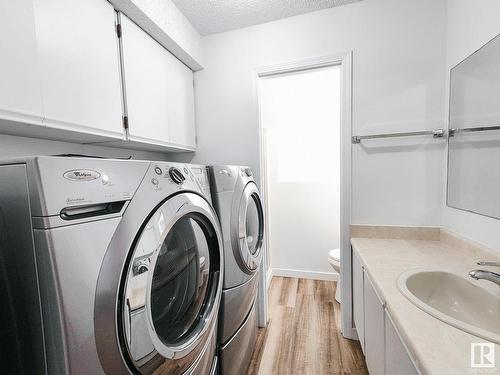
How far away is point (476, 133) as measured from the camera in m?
1.23

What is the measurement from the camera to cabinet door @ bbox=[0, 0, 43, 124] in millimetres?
768

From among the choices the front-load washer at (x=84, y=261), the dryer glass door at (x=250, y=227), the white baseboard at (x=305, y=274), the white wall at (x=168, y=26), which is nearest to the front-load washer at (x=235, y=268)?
the dryer glass door at (x=250, y=227)

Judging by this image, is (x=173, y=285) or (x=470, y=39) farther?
(x=470, y=39)

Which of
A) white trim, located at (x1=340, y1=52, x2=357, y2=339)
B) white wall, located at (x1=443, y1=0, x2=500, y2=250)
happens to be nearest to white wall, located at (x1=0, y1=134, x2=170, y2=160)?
white trim, located at (x1=340, y1=52, x2=357, y2=339)

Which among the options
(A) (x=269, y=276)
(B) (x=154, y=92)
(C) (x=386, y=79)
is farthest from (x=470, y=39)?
(A) (x=269, y=276)

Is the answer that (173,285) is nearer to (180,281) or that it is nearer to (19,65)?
(180,281)

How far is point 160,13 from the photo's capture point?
140cm

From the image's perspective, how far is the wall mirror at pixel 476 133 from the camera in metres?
1.09

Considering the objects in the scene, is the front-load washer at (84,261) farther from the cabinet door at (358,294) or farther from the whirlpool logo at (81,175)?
the cabinet door at (358,294)

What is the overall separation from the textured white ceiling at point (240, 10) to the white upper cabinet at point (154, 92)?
342mm

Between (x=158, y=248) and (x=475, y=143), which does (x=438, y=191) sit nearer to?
(x=475, y=143)

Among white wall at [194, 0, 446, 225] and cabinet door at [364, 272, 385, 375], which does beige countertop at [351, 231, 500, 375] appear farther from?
white wall at [194, 0, 446, 225]

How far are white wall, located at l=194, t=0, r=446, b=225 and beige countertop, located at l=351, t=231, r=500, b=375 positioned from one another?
0.22 metres

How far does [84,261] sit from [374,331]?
1.30m
